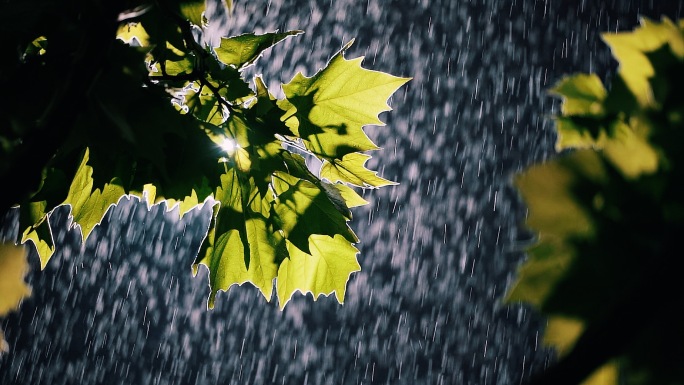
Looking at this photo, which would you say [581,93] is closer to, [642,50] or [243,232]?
[642,50]

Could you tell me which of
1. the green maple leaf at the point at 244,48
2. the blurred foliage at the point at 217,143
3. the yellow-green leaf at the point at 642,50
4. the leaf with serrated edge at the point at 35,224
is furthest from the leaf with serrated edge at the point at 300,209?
the yellow-green leaf at the point at 642,50

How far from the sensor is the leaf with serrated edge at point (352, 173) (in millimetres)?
693

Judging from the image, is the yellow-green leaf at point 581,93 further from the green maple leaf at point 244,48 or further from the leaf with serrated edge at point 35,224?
the leaf with serrated edge at point 35,224

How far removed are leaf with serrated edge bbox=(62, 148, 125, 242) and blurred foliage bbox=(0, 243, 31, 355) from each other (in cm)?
30

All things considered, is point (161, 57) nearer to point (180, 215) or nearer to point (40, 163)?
point (180, 215)

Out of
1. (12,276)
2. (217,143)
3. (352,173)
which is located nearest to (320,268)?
(352,173)

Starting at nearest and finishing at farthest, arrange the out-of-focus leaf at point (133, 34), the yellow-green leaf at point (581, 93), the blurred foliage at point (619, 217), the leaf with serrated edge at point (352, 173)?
the blurred foliage at point (619, 217)
the yellow-green leaf at point (581, 93)
the out-of-focus leaf at point (133, 34)
the leaf with serrated edge at point (352, 173)

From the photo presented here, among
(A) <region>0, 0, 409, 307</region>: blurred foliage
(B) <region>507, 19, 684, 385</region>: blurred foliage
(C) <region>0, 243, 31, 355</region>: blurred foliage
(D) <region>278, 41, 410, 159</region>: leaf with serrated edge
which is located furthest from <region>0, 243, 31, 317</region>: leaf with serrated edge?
(D) <region>278, 41, 410, 159</region>: leaf with serrated edge

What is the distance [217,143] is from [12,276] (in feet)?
0.97

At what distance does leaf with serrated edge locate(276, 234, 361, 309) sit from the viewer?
0.74 meters

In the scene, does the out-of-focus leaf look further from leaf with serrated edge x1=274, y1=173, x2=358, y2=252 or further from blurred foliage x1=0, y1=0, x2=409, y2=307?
leaf with serrated edge x1=274, y1=173, x2=358, y2=252

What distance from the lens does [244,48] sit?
2.15 feet

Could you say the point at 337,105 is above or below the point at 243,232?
above

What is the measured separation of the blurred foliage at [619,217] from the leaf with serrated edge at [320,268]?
489mm
